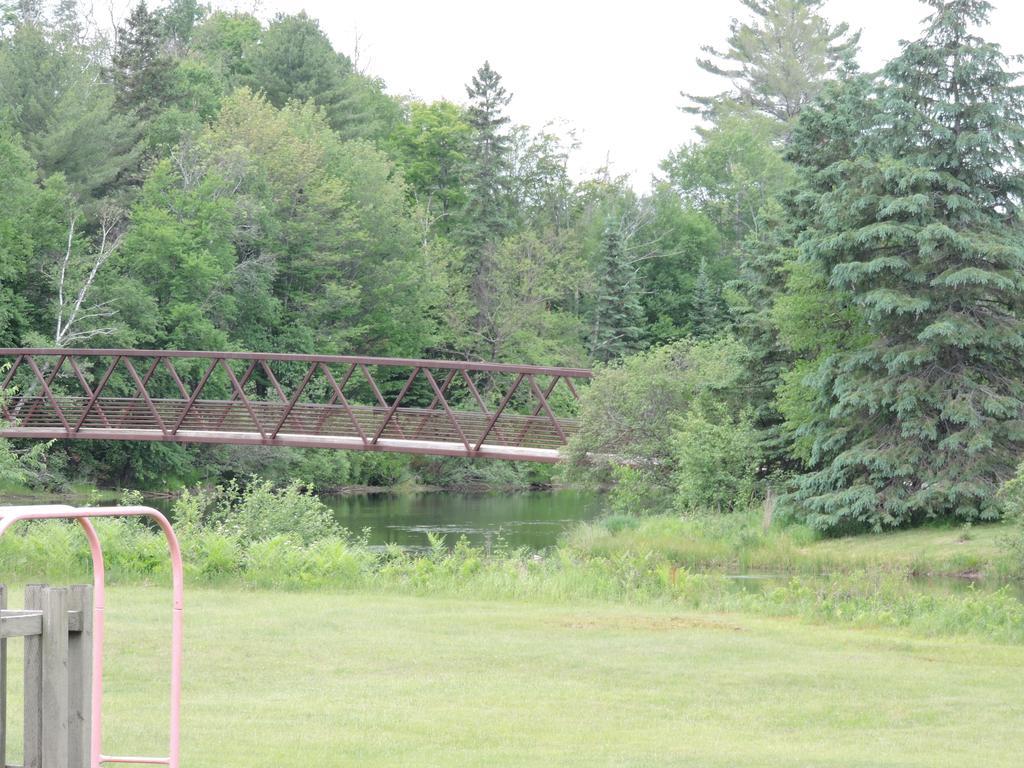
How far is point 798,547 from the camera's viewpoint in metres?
26.1

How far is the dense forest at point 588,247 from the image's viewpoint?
2669cm

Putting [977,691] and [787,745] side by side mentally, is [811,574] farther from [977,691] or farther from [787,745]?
[787,745]

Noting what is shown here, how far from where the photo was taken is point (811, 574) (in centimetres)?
2383

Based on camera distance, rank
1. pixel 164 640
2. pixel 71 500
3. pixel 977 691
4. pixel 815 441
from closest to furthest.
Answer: pixel 977 691, pixel 164 640, pixel 815 441, pixel 71 500

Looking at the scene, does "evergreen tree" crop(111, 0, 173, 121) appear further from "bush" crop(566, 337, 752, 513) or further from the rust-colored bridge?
"bush" crop(566, 337, 752, 513)

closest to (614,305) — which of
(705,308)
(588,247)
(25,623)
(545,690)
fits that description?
(705,308)

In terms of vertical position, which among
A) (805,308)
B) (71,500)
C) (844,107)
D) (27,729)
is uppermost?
(844,107)

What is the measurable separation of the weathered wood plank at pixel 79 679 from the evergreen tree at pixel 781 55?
6868 cm

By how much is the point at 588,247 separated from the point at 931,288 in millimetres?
40680

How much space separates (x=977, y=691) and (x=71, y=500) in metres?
36.7

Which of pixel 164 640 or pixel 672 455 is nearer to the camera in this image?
pixel 164 640

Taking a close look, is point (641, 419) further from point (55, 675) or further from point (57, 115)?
point (55, 675)

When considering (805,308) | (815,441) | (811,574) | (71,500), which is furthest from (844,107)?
(71,500)

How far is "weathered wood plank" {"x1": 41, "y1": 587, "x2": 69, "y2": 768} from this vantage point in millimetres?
5113
